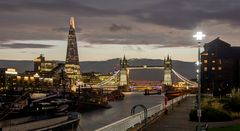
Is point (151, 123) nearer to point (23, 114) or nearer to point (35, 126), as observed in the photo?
point (35, 126)

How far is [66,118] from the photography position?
5147cm

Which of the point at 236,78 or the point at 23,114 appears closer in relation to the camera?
the point at 23,114

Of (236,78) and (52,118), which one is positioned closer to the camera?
(52,118)

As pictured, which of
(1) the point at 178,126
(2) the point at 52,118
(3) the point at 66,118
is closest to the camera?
(1) the point at 178,126

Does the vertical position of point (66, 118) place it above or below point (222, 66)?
below

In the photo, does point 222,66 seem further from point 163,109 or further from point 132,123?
point 132,123

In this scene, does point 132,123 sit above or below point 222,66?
below

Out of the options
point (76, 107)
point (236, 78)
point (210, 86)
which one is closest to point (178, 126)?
point (76, 107)

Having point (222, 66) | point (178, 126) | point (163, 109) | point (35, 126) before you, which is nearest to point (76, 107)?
point (163, 109)

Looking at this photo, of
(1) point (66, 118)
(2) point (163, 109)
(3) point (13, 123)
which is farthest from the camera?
(2) point (163, 109)

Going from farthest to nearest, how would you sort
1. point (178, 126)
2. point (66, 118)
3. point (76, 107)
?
1. point (76, 107)
2. point (66, 118)
3. point (178, 126)

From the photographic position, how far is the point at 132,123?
32.6 meters

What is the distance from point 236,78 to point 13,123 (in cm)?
16361

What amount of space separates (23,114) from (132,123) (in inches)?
879
